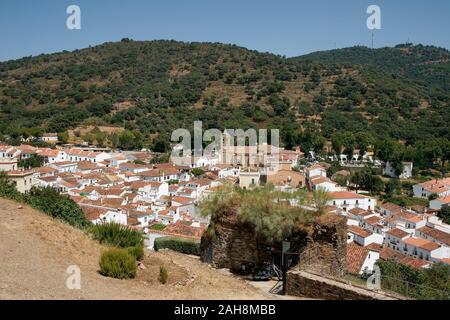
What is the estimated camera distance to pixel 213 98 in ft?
286

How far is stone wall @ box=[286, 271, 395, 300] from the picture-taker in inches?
304

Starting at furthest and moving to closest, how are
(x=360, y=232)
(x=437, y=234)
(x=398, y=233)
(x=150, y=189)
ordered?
(x=150, y=189) < (x=437, y=234) < (x=398, y=233) < (x=360, y=232)

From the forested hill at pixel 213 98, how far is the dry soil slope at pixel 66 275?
188ft

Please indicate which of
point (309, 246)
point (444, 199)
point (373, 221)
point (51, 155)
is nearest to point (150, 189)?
point (373, 221)

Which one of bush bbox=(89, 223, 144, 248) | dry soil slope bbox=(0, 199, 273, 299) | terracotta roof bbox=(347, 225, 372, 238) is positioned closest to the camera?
dry soil slope bbox=(0, 199, 273, 299)

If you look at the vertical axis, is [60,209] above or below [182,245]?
above

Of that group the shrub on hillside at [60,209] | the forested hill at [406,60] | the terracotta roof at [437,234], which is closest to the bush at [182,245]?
the shrub on hillside at [60,209]

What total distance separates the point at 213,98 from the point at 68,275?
3170 inches

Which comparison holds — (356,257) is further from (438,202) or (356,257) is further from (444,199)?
(444,199)

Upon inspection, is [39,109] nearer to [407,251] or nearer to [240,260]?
[407,251]

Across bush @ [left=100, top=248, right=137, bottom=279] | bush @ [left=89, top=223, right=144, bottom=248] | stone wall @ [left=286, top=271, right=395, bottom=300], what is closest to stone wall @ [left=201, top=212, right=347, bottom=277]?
stone wall @ [left=286, top=271, right=395, bottom=300]

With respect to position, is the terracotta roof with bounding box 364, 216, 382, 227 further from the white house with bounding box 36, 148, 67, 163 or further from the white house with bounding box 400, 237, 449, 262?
the white house with bounding box 36, 148, 67, 163

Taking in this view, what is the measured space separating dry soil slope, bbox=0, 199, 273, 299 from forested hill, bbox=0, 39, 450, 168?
5739 centimetres

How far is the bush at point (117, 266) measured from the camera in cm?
826
